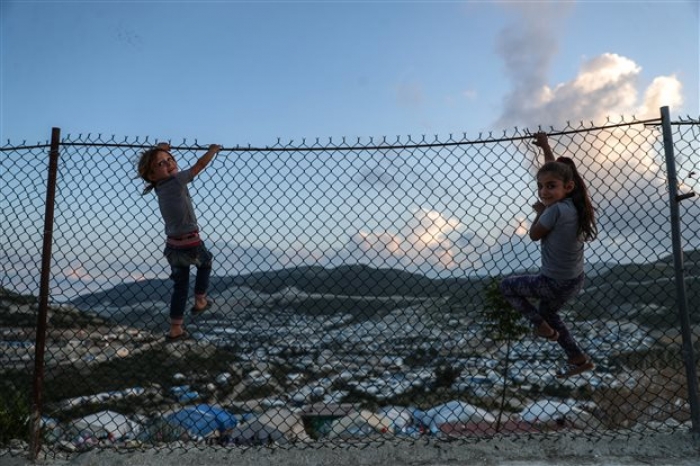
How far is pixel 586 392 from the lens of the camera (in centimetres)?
1436

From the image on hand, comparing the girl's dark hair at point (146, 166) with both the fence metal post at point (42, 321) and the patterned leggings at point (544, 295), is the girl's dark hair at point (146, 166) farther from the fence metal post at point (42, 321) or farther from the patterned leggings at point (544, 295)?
the patterned leggings at point (544, 295)

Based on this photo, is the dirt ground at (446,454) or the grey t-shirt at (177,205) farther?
the grey t-shirt at (177,205)

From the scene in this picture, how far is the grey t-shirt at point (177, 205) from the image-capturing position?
143 inches

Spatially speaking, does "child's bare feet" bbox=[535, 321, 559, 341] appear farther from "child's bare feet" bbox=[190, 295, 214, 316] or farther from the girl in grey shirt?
"child's bare feet" bbox=[190, 295, 214, 316]

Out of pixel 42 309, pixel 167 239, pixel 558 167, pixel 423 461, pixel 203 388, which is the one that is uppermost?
pixel 558 167

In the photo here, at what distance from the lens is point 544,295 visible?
128 inches

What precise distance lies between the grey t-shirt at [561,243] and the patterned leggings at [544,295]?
0.15ft

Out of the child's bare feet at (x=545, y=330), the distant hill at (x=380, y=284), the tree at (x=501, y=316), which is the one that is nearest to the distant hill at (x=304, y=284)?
the distant hill at (x=380, y=284)

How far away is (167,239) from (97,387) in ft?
46.2

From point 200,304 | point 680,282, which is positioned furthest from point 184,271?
point 680,282

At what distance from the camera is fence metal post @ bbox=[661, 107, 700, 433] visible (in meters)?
3.20

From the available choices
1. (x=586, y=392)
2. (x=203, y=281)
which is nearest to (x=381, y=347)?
(x=586, y=392)

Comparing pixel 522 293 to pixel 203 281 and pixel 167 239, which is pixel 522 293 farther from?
pixel 167 239

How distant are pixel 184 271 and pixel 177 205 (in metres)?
0.42
